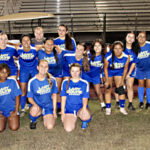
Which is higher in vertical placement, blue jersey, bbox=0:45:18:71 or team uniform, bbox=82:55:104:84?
blue jersey, bbox=0:45:18:71

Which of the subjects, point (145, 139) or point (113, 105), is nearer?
point (145, 139)

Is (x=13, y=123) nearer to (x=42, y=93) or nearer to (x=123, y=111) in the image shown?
(x=42, y=93)

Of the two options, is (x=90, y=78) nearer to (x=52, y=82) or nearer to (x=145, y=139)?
(x=52, y=82)

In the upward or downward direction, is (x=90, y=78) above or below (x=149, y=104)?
above

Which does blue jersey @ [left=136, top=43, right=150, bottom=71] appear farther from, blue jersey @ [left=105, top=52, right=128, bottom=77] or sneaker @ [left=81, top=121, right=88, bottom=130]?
sneaker @ [left=81, top=121, right=88, bottom=130]

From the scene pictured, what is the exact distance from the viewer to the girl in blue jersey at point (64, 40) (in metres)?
4.08

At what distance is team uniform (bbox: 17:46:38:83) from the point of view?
387cm

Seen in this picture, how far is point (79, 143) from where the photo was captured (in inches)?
119

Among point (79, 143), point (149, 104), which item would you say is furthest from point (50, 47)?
point (149, 104)

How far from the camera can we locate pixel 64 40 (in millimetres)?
4254

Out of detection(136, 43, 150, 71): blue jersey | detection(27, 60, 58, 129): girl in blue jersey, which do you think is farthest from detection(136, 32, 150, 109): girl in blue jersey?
detection(27, 60, 58, 129): girl in blue jersey

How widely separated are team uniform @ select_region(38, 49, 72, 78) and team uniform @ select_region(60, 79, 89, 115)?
2.04ft

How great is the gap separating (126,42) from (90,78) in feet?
3.29

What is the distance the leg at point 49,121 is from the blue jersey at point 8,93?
0.64 m
